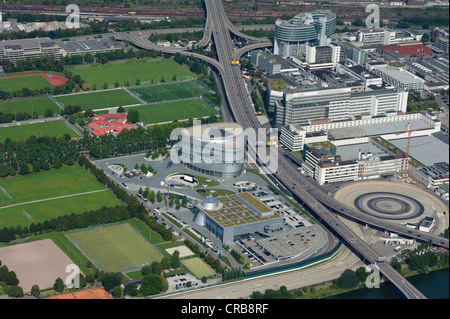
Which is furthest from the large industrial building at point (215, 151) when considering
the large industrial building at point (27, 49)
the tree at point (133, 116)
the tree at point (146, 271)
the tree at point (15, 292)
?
the large industrial building at point (27, 49)

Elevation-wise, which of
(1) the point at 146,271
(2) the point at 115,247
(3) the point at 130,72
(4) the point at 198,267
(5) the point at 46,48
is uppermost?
(5) the point at 46,48

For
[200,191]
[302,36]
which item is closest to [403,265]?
[200,191]

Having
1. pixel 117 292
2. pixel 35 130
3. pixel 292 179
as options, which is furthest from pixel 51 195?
pixel 292 179

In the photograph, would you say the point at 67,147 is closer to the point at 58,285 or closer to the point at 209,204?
the point at 209,204

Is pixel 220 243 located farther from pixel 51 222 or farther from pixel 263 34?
pixel 263 34

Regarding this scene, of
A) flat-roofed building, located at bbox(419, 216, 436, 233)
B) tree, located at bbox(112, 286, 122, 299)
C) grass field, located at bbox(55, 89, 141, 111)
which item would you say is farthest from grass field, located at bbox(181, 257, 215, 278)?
grass field, located at bbox(55, 89, 141, 111)

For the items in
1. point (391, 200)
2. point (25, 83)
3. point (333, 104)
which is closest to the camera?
point (391, 200)

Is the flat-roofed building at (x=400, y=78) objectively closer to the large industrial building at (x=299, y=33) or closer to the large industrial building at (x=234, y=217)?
the large industrial building at (x=299, y=33)
